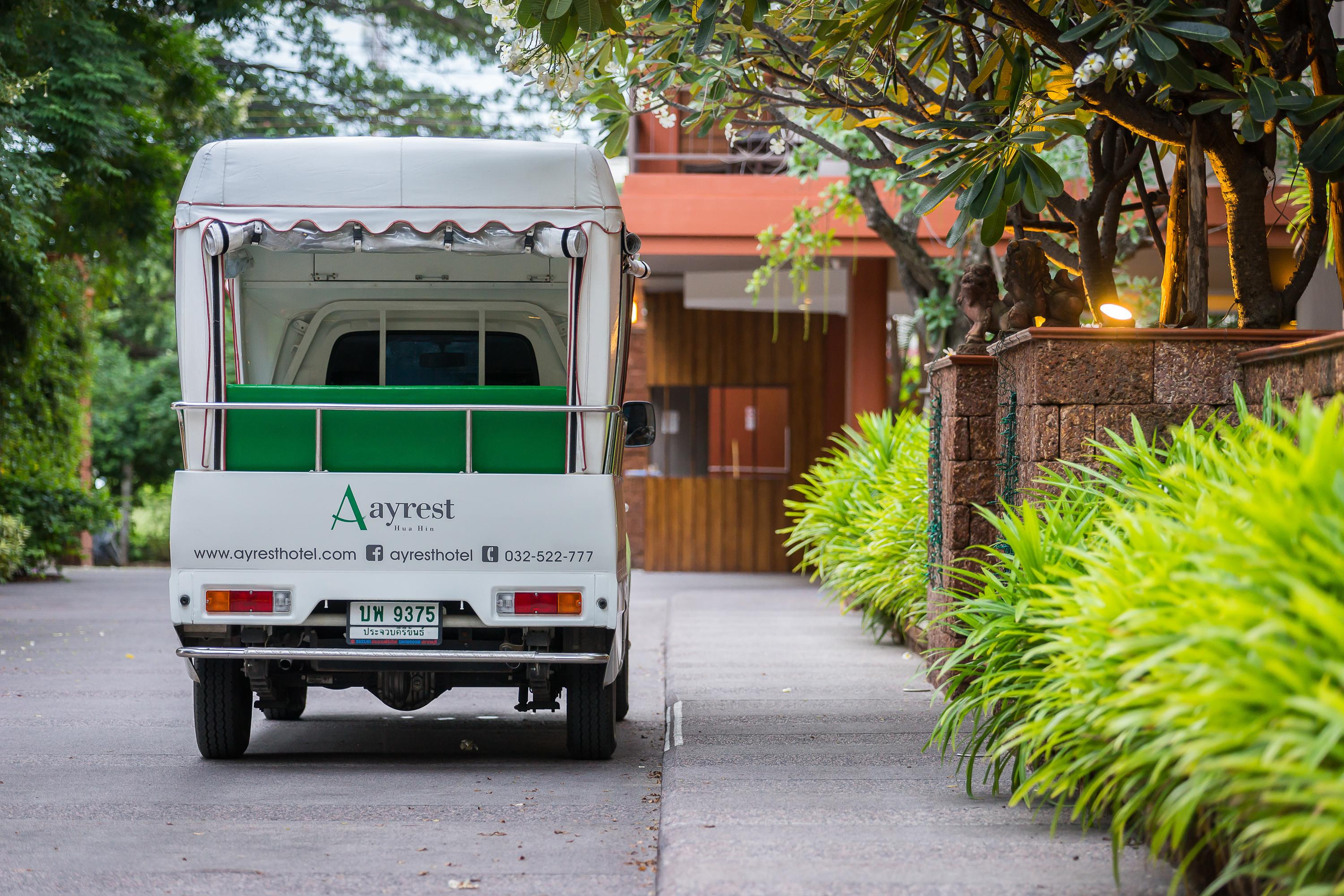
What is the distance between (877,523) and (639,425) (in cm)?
362

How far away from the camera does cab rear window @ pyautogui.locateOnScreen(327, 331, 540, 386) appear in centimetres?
746

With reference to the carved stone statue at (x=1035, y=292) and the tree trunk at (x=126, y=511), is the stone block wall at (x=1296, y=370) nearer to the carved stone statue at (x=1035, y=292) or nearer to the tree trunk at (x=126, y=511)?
the carved stone statue at (x=1035, y=292)

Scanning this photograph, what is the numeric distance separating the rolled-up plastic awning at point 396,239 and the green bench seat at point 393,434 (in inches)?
24.6

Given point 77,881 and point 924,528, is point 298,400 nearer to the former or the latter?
point 77,881

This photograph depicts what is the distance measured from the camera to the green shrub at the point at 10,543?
16.0m

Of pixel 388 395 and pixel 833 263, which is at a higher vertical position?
pixel 833 263

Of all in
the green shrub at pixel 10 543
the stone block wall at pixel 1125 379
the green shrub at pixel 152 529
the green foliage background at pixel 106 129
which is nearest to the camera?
the stone block wall at pixel 1125 379

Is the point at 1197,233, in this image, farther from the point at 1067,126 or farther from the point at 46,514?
the point at 46,514

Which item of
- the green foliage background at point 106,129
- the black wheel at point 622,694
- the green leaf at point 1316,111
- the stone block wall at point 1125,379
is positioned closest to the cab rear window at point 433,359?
the black wheel at point 622,694

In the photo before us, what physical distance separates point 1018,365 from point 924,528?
294cm

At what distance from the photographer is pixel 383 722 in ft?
25.7

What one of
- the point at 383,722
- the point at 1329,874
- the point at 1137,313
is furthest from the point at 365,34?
the point at 1329,874

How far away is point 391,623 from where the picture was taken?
243 inches

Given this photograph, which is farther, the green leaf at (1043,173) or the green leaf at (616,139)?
the green leaf at (616,139)
